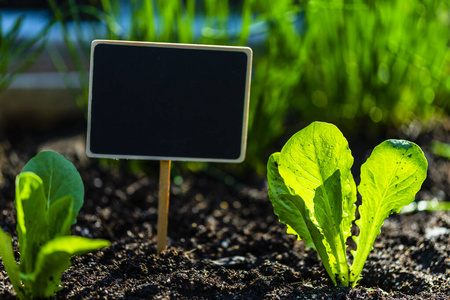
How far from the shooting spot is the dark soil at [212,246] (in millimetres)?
881

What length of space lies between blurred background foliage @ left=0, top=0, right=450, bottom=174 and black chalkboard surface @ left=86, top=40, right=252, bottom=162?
0.44 meters

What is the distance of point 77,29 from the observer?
1.49m

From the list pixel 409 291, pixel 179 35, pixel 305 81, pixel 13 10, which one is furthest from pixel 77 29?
pixel 13 10

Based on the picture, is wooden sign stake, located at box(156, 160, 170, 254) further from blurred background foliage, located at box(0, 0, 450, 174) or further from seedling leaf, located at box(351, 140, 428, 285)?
blurred background foliage, located at box(0, 0, 450, 174)

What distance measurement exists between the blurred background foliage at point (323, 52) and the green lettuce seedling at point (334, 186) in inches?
23.9

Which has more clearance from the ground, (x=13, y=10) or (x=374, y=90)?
(x=13, y=10)

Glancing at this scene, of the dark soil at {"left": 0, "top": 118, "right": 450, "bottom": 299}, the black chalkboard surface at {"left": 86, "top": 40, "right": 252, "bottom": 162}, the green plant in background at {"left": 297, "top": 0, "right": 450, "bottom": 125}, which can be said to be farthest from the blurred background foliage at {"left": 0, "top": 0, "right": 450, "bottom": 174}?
the black chalkboard surface at {"left": 86, "top": 40, "right": 252, "bottom": 162}

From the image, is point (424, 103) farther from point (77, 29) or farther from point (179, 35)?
point (77, 29)

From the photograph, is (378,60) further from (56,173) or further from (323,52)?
(56,173)

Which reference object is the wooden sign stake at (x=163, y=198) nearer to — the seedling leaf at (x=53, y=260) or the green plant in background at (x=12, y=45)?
the seedling leaf at (x=53, y=260)

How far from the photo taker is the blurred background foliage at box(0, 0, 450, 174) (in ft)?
4.72

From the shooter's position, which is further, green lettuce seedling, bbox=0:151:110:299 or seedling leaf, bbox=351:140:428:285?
seedling leaf, bbox=351:140:428:285

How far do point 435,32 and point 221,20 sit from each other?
2.54ft

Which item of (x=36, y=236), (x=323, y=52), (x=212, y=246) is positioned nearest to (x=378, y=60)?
(x=323, y=52)
